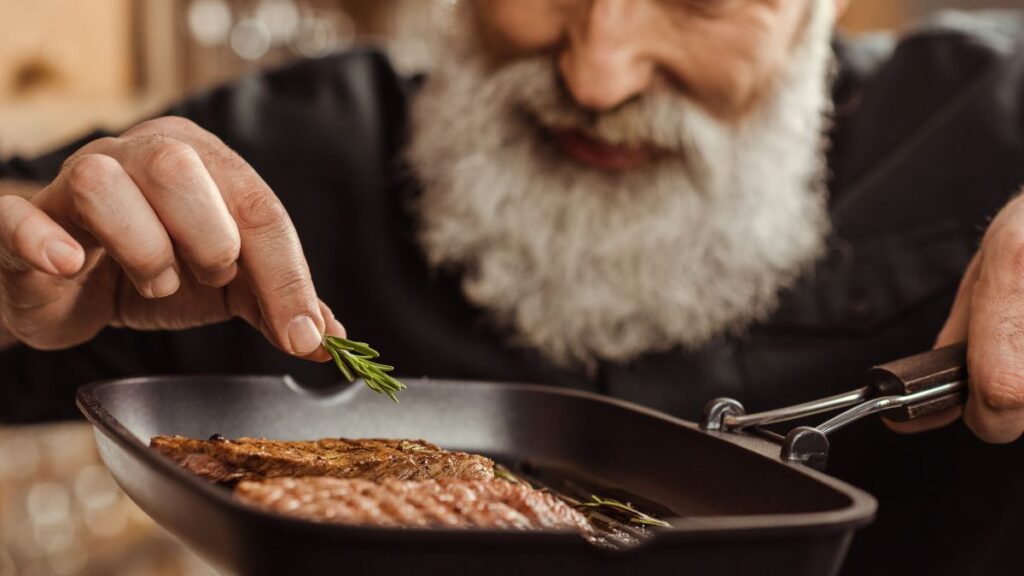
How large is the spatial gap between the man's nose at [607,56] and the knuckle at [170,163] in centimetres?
67

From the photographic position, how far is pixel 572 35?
1.45 meters

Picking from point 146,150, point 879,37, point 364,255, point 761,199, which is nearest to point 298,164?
point 364,255

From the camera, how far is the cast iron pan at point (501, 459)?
522 millimetres

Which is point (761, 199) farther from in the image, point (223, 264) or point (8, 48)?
point (8, 48)

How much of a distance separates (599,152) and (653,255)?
0.20 m

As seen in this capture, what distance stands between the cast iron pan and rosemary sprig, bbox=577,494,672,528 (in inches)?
1.1

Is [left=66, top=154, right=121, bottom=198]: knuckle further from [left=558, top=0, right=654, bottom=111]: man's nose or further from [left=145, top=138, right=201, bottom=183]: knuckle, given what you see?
[left=558, top=0, right=654, bottom=111]: man's nose

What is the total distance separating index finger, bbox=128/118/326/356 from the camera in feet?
2.75

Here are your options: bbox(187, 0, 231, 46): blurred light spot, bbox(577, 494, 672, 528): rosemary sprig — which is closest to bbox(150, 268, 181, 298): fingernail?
bbox(577, 494, 672, 528): rosemary sprig

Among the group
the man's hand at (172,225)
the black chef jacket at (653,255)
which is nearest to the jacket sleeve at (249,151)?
the black chef jacket at (653,255)

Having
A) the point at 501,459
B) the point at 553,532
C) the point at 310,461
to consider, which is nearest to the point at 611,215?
the point at 501,459

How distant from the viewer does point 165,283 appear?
0.84m

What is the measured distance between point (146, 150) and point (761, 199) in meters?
1.09

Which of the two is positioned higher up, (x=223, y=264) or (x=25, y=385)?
(x=223, y=264)
